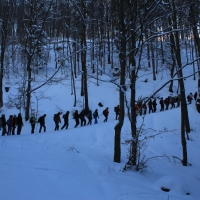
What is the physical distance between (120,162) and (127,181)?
2.31 meters

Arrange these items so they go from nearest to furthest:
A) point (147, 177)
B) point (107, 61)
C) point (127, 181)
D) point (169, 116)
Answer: point (127, 181)
point (147, 177)
point (169, 116)
point (107, 61)

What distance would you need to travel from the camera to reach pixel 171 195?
17.8 ft

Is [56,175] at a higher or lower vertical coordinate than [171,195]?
higher

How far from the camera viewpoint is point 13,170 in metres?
5.15

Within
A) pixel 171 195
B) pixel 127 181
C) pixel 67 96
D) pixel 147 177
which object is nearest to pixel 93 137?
pixel 147 177

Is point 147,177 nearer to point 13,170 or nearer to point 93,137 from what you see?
point 13,170

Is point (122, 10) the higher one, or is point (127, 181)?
point (122, 10)

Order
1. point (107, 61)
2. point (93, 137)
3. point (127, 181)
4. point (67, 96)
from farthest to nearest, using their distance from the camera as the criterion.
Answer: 1. point (107, 61)
2. point (67, 96)
3. point (93, 137)
4. point (127, 181)

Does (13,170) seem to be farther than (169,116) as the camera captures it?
No

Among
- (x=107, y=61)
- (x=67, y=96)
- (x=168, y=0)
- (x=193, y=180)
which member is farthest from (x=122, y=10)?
(x=107, y=61)

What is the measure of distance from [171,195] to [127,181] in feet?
4.05

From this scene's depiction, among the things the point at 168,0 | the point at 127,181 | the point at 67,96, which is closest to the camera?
the point at 127,181

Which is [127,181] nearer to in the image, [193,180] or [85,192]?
[85,192]

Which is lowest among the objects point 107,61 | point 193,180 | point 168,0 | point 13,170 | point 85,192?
point 193,180
